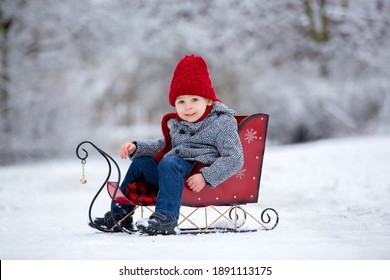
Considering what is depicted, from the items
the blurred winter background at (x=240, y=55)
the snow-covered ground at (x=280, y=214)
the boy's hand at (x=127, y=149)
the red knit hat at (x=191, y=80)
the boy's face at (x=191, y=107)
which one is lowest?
the snow-covered ground at (x=280, y=214)

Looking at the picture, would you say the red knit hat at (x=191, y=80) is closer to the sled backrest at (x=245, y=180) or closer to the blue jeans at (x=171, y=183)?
the sled backrest at (x=245, y=180)

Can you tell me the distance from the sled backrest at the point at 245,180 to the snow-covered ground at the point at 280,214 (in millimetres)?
216

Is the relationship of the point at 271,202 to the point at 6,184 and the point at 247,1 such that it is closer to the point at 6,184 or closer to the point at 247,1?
the point at 6,184

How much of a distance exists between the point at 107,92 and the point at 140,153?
993 centimetres

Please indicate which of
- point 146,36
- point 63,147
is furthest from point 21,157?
point 146,36

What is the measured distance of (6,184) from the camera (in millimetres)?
7266

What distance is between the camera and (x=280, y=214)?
4.34 meters

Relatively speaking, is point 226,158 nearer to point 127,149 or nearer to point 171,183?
point 171,183

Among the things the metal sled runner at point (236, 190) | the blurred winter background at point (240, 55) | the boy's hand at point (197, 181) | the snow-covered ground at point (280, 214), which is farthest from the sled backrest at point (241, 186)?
the blurred winter background at point (240, 55)

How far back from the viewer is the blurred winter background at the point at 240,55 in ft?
38.4

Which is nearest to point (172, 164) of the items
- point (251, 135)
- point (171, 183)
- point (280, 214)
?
point (171, 183)

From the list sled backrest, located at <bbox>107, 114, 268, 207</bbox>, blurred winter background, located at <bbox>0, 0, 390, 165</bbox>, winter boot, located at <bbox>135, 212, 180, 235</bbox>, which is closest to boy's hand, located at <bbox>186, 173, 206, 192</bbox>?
sled backrest, located at <bbox>107, 114, 268, 207</bbox>

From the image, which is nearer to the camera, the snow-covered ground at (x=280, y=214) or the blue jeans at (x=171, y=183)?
the snow-covered ground at (x=280, y=214)

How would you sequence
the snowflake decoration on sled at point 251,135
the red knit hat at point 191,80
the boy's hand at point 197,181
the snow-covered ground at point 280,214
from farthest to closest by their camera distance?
1. the snowflake decoration on sled at point 251,135
2. the red knit hat at point 191,80
3. the boy's hand at point 197,181
4. the snow-covered ground at point 280,214
